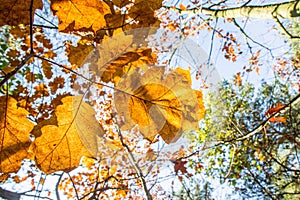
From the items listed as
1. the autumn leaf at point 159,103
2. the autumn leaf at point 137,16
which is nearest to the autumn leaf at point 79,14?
the autumn leaf at point 137,16

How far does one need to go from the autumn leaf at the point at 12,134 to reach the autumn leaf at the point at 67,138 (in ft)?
0.07

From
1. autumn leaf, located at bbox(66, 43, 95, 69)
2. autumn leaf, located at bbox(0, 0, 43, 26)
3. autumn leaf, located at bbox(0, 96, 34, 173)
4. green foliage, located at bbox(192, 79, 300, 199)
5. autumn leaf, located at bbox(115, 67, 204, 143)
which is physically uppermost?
green foliage, located at bbox(192, 79, 300, 199)

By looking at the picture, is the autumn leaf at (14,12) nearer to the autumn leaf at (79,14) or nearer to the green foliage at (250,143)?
the autumn leaf at (79,14)

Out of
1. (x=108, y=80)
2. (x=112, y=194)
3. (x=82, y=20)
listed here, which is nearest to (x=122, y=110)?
(x=108, y=80)

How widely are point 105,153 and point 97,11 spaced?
252 centimetres

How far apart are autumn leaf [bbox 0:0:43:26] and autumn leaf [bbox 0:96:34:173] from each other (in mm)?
126

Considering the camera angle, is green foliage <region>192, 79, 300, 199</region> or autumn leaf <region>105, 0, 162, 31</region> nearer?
autumn leaf <region>105, 0, 162, 31</region>

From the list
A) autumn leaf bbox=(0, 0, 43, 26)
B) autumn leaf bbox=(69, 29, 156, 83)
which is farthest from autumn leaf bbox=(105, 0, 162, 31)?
autumn leaf bbox=(0, 0, 43, 26)

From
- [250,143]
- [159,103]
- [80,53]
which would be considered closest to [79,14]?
[80,53]

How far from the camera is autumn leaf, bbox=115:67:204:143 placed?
0.47m

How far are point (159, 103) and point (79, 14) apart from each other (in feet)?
0.72

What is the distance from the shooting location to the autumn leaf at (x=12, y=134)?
0.39 m

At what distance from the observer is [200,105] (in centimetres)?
55

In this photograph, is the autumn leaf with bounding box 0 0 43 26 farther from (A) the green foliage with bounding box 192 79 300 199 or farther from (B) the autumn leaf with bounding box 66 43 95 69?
(A) the green foliage with bounding box 192 79 300 199
